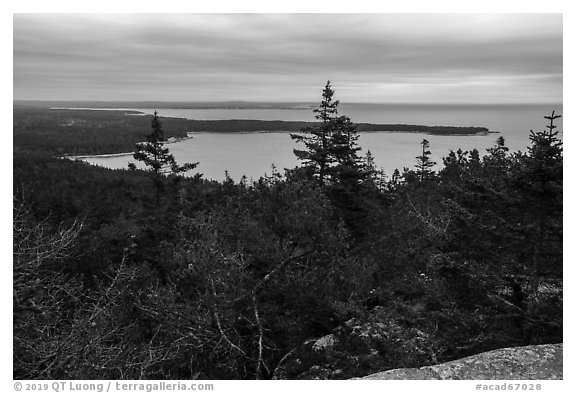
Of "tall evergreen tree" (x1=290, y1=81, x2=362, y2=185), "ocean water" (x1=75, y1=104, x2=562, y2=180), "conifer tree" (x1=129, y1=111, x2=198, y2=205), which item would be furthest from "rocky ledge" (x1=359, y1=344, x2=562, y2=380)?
"conifer tree" (x1=129, y1=111, x2=198, y2=205)

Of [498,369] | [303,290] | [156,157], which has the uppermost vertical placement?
[156,157]

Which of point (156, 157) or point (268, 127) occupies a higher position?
point (268, 127)

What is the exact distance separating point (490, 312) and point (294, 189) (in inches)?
159

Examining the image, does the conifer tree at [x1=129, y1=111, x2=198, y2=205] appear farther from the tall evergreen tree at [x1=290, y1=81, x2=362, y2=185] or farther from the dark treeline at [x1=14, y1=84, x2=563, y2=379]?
the dark treeline at [x1=14, y1=84, x2=563, y2=379]

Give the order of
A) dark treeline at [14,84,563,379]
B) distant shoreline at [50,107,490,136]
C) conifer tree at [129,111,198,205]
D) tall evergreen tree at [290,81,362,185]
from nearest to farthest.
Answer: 1. dark treeline at [14,84,563,379]
2. distant shoreline at [50,107,490,136]
3. tall evergreen tree at [290,81,362,185]
4. conifer tree at [129,111,198,205]

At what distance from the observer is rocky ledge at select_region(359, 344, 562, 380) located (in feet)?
16.5

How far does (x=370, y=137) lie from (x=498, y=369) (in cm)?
874

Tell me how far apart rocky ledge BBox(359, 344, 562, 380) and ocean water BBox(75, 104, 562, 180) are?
3.04m

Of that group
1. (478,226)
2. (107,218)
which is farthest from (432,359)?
(107,218)

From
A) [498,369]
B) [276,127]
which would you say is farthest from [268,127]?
[498,369]

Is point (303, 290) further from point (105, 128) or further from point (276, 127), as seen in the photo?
point (105, 128)

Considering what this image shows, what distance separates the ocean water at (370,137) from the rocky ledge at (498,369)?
3045mm

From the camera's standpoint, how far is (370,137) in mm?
13000

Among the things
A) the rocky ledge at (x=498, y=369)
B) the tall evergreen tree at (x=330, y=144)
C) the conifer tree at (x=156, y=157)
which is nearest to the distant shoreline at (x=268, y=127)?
the tall evergreen tree at (x=330, y=144)
